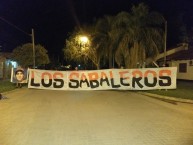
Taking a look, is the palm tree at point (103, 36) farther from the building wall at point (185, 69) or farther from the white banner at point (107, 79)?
the white banner at point (107, 79)

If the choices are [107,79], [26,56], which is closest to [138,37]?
[107,79]

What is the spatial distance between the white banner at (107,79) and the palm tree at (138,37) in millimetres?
7358

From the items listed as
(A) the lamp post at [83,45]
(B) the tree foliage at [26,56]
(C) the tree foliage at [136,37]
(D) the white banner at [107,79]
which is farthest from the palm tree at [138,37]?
(B) the tree foliage at [26,56]

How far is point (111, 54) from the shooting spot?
34.6m

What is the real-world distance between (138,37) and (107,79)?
8611 millimetres

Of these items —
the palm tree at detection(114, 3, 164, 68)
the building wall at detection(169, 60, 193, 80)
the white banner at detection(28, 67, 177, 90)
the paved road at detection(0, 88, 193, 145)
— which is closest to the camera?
the paved road at detection(0, 88, 193, 145)

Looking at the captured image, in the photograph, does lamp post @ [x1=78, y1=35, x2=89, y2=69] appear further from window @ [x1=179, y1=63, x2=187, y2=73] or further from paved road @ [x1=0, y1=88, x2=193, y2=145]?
paved road @ [x1=0, y1=88, x2=193, y2=145]

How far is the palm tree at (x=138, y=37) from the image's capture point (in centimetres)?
3086

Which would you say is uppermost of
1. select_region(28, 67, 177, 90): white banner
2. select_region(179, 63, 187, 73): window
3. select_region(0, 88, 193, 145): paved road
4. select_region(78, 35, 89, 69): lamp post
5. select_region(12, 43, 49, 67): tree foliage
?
select_region(78, 35, 89, 69): lamp post

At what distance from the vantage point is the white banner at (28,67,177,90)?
2294 cm

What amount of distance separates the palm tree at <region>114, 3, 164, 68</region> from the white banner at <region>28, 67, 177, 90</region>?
7.36 meters

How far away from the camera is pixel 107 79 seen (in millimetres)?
24000

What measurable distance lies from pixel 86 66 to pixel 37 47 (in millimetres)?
14496

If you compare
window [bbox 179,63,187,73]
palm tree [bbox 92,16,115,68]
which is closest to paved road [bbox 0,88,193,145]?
palm tree [bbox 92,16,115,68]
